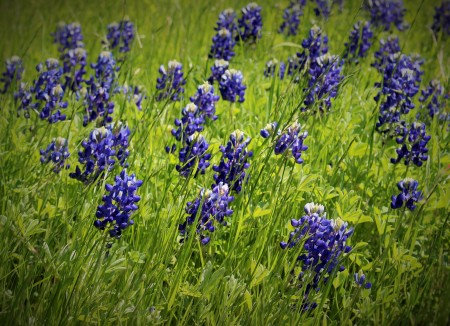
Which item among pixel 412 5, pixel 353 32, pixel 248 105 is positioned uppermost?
pixel 412 5

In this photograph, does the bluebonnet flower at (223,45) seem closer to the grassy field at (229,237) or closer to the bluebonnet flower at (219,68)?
the grassy field at (229,237)

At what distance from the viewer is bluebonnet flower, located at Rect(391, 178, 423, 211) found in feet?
9.57

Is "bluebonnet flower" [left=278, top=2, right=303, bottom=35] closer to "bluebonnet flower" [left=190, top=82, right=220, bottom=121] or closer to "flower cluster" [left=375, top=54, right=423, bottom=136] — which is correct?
"flower cluster" [left=375, top=54, right=423, bottom=136]

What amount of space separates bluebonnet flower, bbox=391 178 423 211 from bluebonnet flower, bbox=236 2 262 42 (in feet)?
9.26

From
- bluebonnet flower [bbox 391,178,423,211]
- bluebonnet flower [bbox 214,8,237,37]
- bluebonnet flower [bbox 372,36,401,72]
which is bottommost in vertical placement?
bluebonnet flower [bbox 391,178,423,211]

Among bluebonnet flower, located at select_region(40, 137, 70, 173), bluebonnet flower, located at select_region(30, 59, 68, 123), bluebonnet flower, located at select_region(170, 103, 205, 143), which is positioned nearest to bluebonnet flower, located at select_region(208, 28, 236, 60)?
bluebonnet flower, located at select_region(30, 59, 68, 123)

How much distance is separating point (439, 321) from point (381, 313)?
0.36 metres

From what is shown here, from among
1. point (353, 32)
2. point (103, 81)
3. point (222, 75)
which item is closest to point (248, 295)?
point (222, 75)

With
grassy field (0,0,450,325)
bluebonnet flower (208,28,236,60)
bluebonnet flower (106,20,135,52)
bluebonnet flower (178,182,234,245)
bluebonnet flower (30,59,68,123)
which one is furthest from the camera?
bluebonnet flower (106,20,135,52)

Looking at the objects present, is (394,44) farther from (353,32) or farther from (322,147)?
(322,147)

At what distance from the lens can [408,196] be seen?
2922 mm

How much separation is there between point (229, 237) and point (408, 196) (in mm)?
925

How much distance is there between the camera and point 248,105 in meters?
4.41

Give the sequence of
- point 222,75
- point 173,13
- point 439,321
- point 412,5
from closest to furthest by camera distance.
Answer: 1. point 439,321
2. point 222,75
3. point 173,13
4. point 412,5
